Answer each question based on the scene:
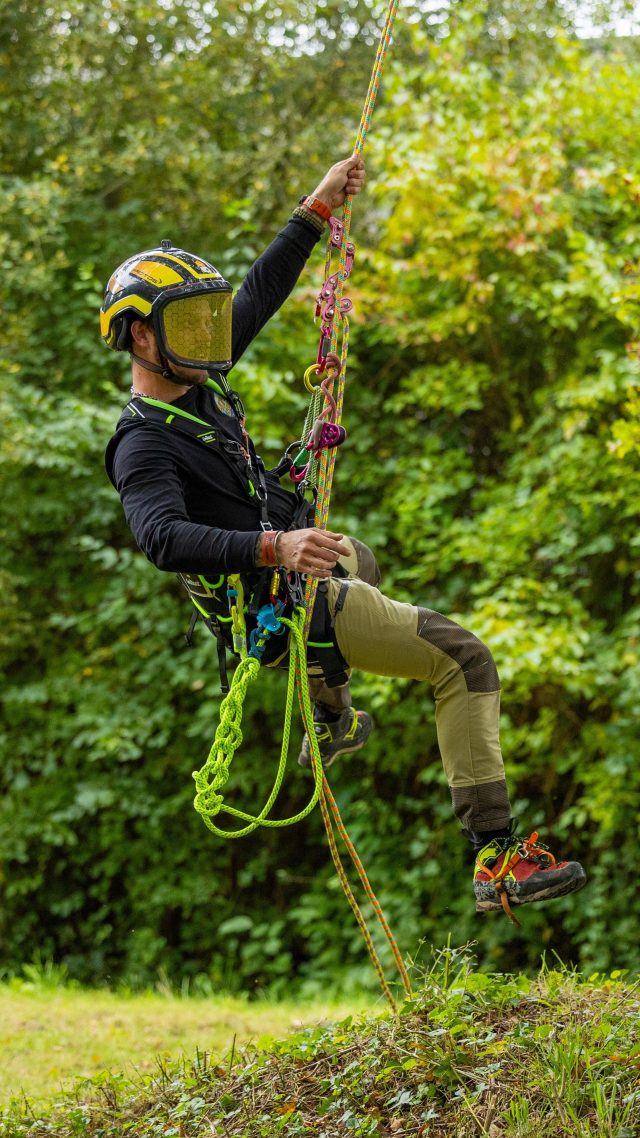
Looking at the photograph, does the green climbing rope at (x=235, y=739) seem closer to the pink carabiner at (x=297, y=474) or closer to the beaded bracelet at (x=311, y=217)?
the pink carabiner at (x=297, y=474)

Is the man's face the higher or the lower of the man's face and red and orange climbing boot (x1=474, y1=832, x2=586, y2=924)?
the higher

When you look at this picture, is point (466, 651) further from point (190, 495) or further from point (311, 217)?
point (311, 217)

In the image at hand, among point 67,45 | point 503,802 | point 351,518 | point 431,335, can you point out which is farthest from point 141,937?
point 67,45

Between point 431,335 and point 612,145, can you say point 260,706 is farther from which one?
point 612,145

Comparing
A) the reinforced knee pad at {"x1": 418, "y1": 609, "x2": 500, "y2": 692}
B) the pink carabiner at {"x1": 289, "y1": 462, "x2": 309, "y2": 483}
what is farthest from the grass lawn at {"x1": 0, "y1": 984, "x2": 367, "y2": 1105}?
the pink carabiner at {"x1": 289, "y1": 462, "x2": 309, "y2": 483}

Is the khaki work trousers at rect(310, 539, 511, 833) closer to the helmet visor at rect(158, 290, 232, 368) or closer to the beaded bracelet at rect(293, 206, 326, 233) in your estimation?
the helmet visor at rect(158, 290, 232, 368)

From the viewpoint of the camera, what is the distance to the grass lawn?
4820 millimetres

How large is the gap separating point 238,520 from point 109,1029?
3.40 m

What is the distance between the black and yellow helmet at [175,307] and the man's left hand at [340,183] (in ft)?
1.96

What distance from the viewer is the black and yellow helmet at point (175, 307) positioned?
307 cm

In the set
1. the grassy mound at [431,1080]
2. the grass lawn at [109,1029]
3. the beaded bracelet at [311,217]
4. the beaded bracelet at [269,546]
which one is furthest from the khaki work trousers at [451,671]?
the grass lawn at [109,1029]

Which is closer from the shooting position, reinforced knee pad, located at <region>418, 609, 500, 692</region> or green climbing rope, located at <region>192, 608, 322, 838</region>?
green climbing rope, located at <region>192, 608, 322, 838</region>

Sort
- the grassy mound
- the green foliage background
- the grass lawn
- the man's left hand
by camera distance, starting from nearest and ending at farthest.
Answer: the grassy mound, the man's left hand, the grass lawn, the green foliage background

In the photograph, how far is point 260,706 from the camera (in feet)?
23.2
